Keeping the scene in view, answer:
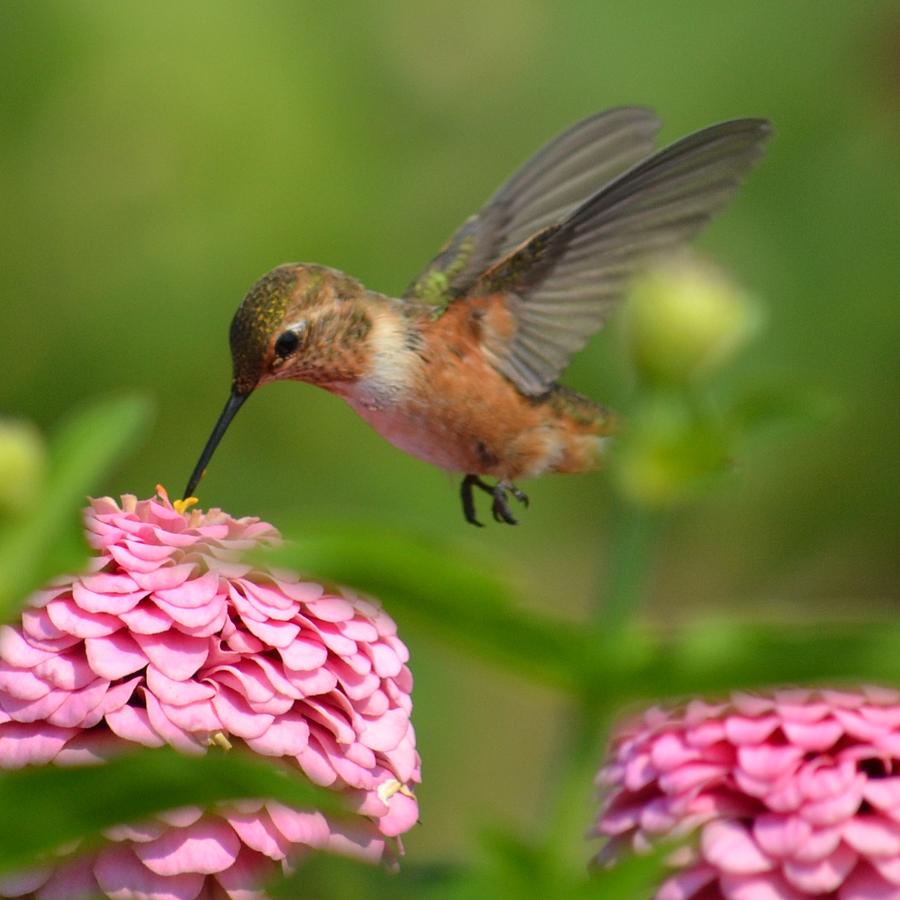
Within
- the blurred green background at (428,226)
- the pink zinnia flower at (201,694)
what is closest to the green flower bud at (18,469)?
the pink zinnia flower at (201,694)

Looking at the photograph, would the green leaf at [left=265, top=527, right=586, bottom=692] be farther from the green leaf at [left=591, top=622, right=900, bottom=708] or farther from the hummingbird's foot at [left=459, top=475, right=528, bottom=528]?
the hummingbird's foot at [left=459, top=475, right=528, bottom=528]

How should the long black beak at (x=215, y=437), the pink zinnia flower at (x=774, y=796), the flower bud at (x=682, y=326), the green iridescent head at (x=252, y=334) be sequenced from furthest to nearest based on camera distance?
1. the green iridescent head at (x=252, y=334)
2. the long black beak at (x=215, y=437)
3. the pink zinnia flower at (x=774, y=796)
4. the flower bud at (x=682, y=326)

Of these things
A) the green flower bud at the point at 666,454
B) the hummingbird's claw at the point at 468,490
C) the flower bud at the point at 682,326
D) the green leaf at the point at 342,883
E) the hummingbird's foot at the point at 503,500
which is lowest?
the hummingbird's claw at the point at 468,490

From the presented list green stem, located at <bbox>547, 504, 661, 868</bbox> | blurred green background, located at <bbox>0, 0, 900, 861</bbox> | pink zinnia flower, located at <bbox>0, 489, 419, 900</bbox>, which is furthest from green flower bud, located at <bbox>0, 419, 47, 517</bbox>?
blurred green background, located at <bbox>0, 0, 900, 861</bbox>

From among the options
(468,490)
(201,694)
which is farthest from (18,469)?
(468,490)

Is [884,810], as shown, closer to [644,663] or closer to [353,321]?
[644,663]

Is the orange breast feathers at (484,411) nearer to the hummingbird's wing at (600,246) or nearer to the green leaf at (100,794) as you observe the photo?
the hummingbird's wing at (600,246)

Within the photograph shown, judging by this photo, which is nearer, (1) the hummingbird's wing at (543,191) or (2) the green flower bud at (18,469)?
(2) the green flower bud at (18,469)

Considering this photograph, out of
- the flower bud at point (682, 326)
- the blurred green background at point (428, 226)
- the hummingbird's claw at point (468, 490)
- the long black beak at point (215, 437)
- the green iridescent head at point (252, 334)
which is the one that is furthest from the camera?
the blurred green background at point (428, 226)
